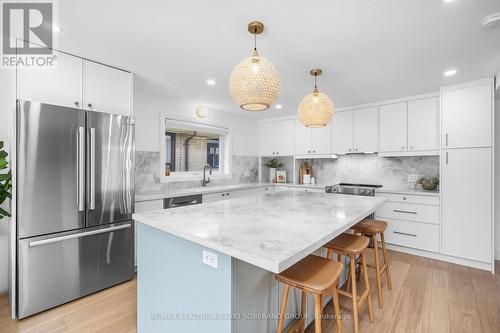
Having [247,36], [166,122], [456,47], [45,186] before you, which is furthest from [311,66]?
[45,186]

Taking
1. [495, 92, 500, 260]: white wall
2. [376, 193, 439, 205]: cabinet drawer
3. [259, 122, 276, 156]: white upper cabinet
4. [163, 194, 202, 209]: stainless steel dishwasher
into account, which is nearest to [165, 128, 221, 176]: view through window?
[163, 194, 202, 209]: stainless steel dishwasher

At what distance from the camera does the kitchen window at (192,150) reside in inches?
151

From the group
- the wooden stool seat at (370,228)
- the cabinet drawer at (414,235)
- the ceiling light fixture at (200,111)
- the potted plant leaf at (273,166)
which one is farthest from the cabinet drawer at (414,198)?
the ceiling light fixture at (200,111)

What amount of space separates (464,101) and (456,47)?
127cm

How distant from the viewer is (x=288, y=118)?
16.2 feet

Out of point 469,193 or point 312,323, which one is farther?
point 469,193

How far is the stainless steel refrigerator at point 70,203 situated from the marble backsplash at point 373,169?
3.55 metres

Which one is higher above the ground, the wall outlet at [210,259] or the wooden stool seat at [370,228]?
the wall outlet at [210,259]

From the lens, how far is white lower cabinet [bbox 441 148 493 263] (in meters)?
2.85

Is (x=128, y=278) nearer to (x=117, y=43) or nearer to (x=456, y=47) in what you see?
(x=117, y=43)

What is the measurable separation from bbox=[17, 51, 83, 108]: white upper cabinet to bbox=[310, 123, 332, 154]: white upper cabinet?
3.60 m

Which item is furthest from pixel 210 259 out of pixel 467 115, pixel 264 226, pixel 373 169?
pixel 373 169

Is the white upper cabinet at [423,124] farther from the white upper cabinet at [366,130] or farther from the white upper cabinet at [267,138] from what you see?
the white upper cabinet at [267,138]

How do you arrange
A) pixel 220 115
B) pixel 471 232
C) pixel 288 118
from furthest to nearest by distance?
pixel 288 118
pixel 220 115
pixel 471 232
